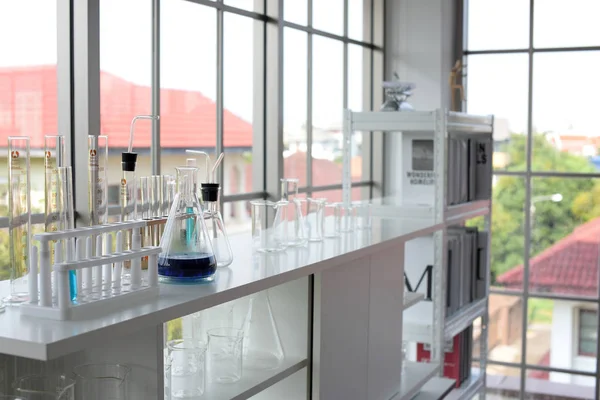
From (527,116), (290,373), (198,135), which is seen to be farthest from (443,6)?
(290,373)

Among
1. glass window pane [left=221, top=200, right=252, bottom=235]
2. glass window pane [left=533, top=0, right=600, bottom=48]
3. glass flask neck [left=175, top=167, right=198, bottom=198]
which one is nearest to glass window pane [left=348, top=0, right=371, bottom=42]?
glass window pane [left=533, top=0, right=600, bottom=48]

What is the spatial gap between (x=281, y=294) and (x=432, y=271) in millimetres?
1355

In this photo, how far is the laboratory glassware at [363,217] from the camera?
2.78 m

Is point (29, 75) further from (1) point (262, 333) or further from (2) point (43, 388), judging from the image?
(2) point (43, 388)

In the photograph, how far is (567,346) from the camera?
16.2ft

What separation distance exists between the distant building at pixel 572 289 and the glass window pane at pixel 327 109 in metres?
1.43

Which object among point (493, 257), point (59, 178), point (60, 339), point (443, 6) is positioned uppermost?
point (443, 6)

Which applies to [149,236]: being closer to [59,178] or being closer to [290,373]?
[59,178]

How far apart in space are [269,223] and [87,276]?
2.70 feet

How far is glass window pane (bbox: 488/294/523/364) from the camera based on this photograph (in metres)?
5.05

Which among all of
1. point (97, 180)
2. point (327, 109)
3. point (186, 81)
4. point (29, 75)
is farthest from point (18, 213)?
point (327, 109)

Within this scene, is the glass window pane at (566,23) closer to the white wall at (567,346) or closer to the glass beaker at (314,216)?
the white wall at (567,346)

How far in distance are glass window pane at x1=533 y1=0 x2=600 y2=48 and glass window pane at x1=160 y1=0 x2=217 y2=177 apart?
2262mm

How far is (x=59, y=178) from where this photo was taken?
1502 millimetres
